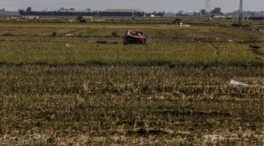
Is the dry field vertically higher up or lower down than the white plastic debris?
higher up

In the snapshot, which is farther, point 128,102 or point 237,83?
point 237,83

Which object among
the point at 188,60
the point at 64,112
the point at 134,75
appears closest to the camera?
the point at 64,112

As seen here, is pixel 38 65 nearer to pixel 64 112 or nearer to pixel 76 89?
pixel 76 89

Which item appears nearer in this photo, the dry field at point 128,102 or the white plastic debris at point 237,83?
the dry field at point 128,102

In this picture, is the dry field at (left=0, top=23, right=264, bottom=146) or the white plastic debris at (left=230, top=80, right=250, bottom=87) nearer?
the dry field at (left=0, top=23, right=264, bottom=146)

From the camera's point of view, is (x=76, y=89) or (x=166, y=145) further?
(x=76, y=89)

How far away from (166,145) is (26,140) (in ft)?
9.00

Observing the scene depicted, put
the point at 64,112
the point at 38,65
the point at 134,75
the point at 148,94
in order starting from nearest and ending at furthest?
the point at 64,112
the point at 148,94
the point at 134,75
the point at 38,65

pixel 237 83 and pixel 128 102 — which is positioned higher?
pixel 128 102

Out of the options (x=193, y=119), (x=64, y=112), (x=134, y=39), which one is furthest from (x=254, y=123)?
(x=134, y=39)

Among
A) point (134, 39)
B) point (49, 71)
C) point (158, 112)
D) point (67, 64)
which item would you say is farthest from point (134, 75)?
point (134, 39)

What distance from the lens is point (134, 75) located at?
21906 millimetres

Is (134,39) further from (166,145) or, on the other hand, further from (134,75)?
(166,145)

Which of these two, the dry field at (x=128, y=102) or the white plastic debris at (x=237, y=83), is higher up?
the dry field at (x=128, y=102)
